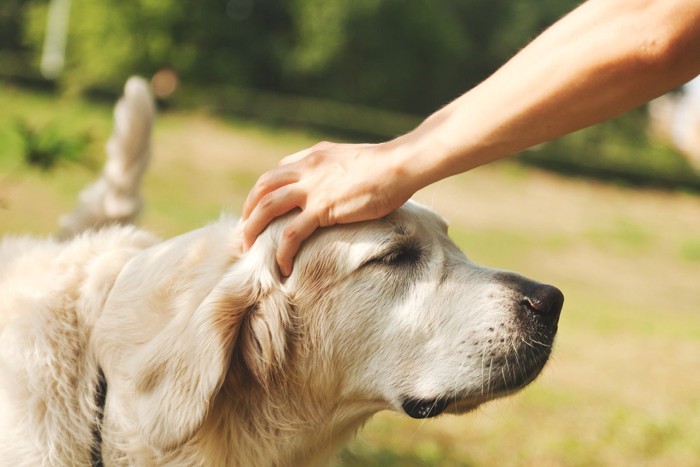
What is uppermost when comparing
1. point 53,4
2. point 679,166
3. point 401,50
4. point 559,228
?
point 53,4

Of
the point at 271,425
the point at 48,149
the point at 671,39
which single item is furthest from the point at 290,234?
the point at 48,149

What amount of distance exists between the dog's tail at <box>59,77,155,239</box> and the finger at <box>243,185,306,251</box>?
58.6 inches

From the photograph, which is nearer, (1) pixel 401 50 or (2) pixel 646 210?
(2) pixel 646 210

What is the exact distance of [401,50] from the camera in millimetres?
41125

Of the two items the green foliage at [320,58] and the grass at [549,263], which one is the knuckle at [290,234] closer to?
the grass at [549,263]

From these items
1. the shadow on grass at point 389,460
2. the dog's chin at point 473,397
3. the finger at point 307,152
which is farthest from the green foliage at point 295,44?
the dog's chin at point 473,397

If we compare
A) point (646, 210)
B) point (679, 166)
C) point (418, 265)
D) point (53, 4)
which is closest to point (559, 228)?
point (646, 210)

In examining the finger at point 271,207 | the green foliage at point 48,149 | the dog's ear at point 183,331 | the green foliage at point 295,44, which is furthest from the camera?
the green foliage at point 295,44

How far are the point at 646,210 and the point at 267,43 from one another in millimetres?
22793

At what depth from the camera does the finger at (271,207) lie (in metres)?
2.48

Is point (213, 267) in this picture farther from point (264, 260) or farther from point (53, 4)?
point (53, 4)

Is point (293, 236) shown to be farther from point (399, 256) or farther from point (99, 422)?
point (99, 422)

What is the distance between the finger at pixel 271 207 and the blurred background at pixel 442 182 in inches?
49.9

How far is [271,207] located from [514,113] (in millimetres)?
844
